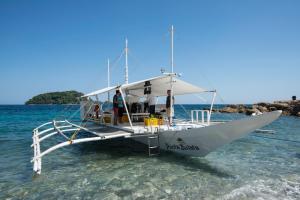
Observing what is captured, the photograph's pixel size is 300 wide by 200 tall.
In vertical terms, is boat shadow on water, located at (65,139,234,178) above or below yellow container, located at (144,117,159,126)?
below

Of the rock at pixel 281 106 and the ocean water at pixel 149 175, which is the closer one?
the ocean water at pixel 149 175

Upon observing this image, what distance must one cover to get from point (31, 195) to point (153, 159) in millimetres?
5115

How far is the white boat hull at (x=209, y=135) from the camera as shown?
305 inches

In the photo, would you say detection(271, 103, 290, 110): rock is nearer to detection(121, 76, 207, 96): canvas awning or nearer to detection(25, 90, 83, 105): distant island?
detection(121, 76, 207, 96): canvas awning

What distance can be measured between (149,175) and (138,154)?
316 cm

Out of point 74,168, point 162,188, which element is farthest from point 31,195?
point 162,188

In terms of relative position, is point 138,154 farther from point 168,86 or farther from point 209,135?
point 168,86

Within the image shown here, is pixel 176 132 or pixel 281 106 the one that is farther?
pixel 281 106

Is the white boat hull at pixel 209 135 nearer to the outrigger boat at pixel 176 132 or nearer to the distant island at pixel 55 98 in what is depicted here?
the outrigger boat at pixel 176 132

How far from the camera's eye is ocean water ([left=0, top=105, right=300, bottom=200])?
6938 millimetres

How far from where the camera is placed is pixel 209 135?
8.70 meters

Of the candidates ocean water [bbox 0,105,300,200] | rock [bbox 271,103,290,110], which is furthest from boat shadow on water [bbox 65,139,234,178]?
rock [bbox 271,103,290,110]

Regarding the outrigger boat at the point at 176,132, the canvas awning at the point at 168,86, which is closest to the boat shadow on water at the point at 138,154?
the outrigger boat at the point at 176,132

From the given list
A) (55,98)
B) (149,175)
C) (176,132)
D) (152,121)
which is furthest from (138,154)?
(55,98)
